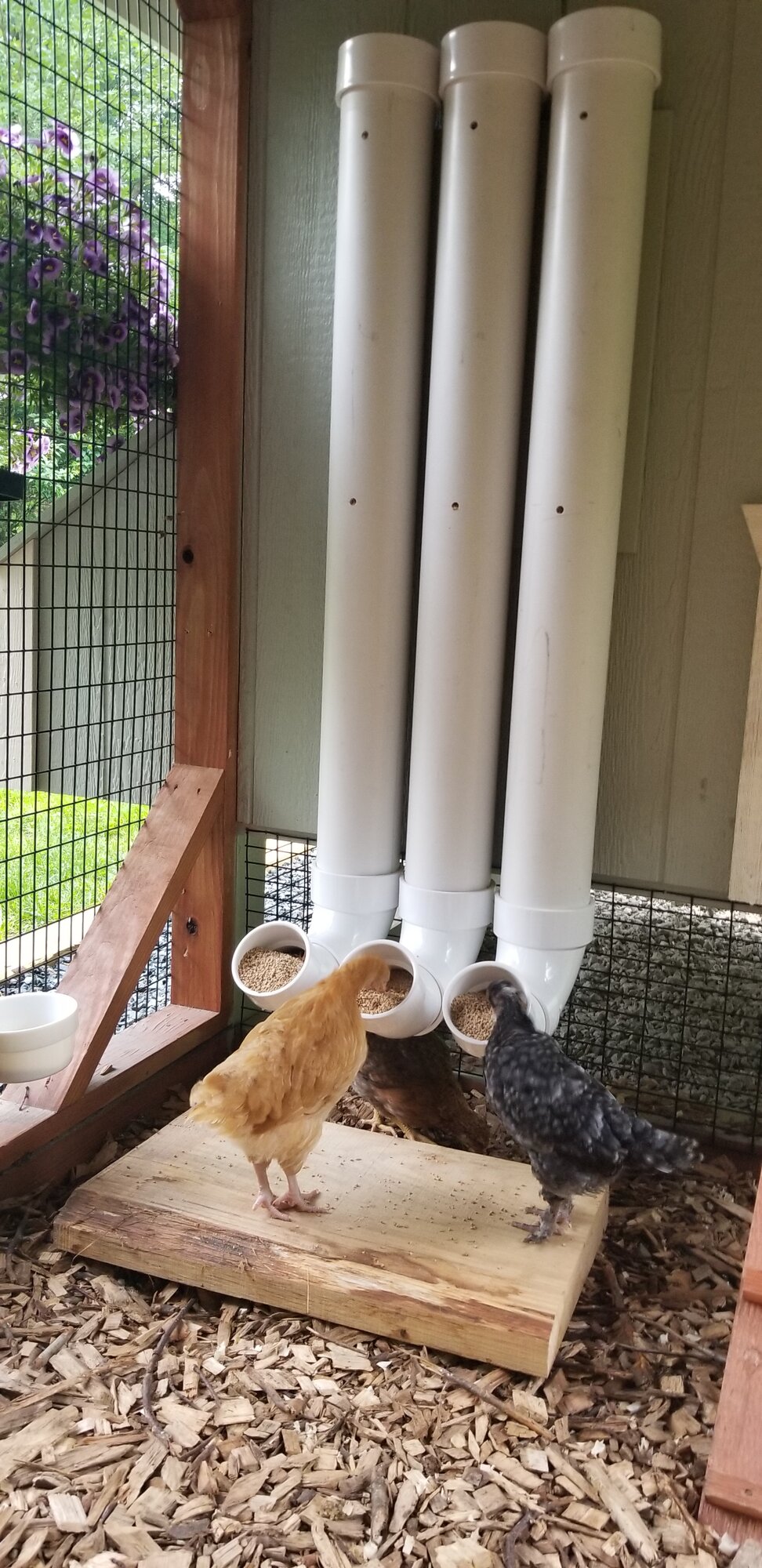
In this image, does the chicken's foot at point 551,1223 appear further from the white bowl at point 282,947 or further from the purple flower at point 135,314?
the purple flower at point 135,314

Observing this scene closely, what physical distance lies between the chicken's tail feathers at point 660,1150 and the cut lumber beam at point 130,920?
43.4 inches

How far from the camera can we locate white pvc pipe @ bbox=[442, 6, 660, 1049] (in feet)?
6.33

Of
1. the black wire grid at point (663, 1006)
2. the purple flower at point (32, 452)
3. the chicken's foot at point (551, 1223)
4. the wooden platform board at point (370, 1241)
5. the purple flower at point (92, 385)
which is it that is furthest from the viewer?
the black wire grid at point (663, 1006)

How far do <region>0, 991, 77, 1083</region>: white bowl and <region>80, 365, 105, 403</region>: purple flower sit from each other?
123 centimetres

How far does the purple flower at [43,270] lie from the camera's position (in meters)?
2.07

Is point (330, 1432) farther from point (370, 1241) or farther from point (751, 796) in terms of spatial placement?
point (751, 796)

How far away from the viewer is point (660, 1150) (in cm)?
170

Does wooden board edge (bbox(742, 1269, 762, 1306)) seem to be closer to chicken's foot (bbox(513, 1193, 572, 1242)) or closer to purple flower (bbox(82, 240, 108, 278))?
chicken's foot (bbox(513, 1193, 572, 1242))

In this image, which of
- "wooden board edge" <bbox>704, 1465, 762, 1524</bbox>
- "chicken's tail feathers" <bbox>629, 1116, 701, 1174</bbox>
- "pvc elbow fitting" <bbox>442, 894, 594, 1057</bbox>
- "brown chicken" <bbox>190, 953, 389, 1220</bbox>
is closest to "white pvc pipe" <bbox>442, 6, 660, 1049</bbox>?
"pvc elbow fitting" <bbox>442, 894, 594, 1057</bbox>

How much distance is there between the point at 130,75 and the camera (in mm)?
2305

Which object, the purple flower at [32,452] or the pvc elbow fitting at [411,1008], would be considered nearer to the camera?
the pvc elbow fitting at [411,1008]

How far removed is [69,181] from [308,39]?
658 millimetres

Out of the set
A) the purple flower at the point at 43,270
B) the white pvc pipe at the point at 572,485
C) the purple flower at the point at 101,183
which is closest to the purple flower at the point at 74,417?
the purple flower at the point at 43,270

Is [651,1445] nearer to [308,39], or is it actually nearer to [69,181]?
[69,181]
